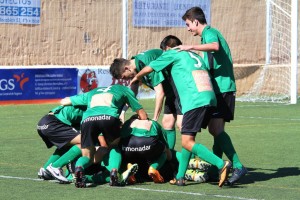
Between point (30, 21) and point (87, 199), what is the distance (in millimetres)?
16545

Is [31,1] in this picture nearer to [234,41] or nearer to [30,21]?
[30,21]

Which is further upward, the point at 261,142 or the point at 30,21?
the point at 30,21

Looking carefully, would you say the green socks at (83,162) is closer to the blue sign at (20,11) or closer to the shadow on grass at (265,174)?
the shadow on grass at (265,174)

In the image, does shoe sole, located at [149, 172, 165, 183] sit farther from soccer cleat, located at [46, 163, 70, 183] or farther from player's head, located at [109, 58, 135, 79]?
player's head, located at [109, 58, 135, 79]

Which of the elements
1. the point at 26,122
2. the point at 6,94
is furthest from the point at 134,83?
the point at 6,94

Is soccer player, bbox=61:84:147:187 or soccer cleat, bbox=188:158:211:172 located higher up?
soccer player, bbox=61:84:147:187

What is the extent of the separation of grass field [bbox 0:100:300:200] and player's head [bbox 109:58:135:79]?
117cm

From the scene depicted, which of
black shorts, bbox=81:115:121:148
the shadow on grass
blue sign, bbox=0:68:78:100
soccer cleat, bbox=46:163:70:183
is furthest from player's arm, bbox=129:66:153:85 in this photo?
blue sign, bbox=0:68:78:100

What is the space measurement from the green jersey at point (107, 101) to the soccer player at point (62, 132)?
0.20 metres

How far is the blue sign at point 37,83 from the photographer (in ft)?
70.0

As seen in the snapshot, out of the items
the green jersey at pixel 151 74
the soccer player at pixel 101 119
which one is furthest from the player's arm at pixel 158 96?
the soccer player at pixel 101 119

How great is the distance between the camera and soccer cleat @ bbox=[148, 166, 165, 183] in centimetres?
939

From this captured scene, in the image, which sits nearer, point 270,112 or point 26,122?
point 26,122

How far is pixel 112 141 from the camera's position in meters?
9.45
